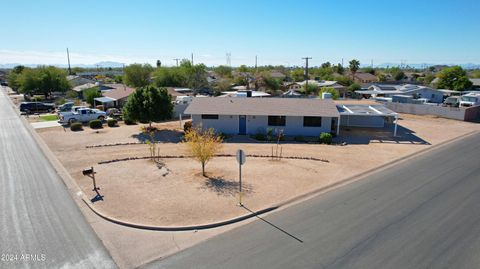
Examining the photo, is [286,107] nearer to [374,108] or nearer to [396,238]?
[374,108]

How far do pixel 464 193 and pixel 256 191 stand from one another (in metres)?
9.94

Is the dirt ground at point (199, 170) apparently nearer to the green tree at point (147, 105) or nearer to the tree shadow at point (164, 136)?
the tree shadow at point (164, 136)

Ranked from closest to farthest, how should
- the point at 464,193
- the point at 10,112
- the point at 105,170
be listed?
the point at 464,193 → the point at 105,170 → the point at 10,112

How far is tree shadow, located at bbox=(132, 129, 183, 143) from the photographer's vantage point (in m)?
26.5

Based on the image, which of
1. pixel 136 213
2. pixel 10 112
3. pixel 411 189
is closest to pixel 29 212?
pixel 136 213

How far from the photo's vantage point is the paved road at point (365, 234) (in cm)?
920

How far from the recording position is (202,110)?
2830 centimetres

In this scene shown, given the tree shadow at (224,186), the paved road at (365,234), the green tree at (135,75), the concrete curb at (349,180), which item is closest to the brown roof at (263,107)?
the concrete curb at (349,180)

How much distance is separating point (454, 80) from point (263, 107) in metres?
56.6

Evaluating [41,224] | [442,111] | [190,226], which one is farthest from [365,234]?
[442,111]

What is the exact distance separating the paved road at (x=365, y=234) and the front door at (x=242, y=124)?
13.9m

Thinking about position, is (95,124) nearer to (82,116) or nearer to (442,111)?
(82,116)

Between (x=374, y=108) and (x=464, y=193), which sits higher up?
(x=374, y=108)

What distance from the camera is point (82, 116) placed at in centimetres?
3403
